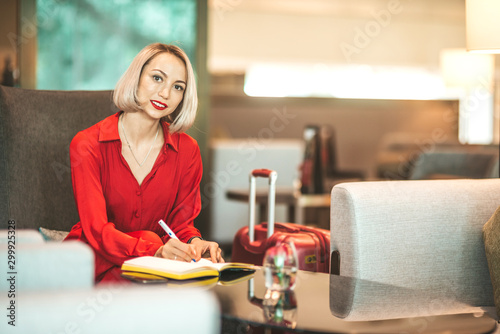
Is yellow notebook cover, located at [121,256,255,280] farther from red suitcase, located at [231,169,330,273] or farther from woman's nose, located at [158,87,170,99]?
red suitcase, located at [231,169,330,273]

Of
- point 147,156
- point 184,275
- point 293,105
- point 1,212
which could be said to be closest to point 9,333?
point 184,275

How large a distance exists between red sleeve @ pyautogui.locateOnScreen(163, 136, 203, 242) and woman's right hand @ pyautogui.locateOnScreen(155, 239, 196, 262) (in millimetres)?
142

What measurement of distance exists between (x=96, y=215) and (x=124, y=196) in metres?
0.10

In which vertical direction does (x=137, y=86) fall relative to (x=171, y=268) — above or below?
above

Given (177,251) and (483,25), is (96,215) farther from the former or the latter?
(483,25)

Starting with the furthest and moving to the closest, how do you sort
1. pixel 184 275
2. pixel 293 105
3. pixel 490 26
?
pixel 293 105
pixel 490 26
pixel 184 275

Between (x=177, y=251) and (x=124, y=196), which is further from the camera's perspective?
(x=124, y=196)

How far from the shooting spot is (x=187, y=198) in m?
1.68

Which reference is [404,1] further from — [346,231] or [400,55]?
[346,231]

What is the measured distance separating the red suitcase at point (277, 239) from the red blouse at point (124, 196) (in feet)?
1.46

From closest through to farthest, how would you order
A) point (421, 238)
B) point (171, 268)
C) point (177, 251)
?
1. point (171, 268)
2. point (177, 251)
3. point (421, 238)

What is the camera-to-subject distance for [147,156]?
1.62m

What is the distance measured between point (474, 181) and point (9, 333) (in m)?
1.60

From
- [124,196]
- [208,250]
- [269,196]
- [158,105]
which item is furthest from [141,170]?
[269,196]
